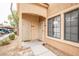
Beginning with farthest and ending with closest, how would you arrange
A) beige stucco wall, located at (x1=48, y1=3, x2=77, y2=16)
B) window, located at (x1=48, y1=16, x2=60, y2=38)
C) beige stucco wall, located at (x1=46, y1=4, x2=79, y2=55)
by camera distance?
window, located at (x1=48, y1=16, x2=60, y2=38) < beige stucco wall, located at (x1=48, y1=3, x2=77, y2=16) < beige stucco wall, located at (x1=46, y1=4, x2=79, y2=55)

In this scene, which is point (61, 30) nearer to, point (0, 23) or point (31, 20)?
point (31, 20)

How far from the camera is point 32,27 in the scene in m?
2.23

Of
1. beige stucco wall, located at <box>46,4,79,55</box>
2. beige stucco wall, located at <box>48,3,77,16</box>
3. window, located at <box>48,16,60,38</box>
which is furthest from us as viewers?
window, located at <box>48,16,60,38</box>

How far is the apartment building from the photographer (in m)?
1.98

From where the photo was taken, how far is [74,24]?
1982 millimetres

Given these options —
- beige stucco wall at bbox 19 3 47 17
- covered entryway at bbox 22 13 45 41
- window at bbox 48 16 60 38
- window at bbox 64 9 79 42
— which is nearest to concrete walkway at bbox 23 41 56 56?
covered entryway at bbox 22 13 45 41

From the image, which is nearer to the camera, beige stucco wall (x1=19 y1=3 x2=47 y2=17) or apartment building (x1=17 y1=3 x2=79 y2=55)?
apartment building (x1=17 y1=3 x2=79 y2=55)

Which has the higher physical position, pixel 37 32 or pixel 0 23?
pixel 0 23

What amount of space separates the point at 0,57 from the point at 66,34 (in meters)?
1.22

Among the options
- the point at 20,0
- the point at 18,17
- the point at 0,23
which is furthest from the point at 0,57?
the point at 20,0

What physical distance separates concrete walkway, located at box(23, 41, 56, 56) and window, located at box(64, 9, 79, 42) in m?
0.42

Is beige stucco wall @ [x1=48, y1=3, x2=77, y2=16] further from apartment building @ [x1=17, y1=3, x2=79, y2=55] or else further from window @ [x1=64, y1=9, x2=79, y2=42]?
window @ [x1=64, y1=9, x2=79, y2=42]

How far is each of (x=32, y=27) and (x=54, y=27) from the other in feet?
1.33

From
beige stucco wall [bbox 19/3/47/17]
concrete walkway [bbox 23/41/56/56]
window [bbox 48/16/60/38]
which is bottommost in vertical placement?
concrete walkway [bbox 23/41/56/56]
